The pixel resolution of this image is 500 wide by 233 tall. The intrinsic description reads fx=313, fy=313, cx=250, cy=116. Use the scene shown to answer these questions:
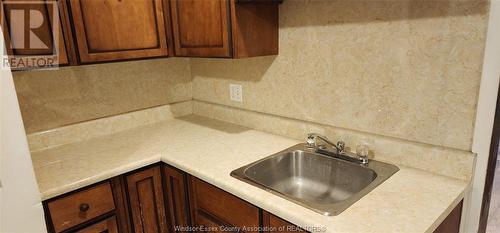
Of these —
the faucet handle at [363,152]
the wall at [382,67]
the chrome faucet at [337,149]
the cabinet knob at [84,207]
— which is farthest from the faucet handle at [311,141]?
the cabinet knob at [84,207]

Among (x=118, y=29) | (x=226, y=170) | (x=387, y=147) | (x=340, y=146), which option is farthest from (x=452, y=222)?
(x=118, y=29)

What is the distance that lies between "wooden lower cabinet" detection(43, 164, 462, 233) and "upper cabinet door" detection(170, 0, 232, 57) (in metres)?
0.58

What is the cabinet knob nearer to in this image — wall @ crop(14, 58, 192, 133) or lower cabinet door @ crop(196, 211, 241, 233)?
lower cabinet door @ crop(196, 211, 241, 233)

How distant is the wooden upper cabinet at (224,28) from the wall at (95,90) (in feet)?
1.42

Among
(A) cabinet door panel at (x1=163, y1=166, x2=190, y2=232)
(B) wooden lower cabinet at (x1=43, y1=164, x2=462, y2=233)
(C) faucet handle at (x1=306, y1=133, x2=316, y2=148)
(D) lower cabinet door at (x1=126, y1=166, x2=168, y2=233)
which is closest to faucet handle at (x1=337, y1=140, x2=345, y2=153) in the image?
(C) faucet handle at (x1=306, y1=133, x2=316, y2=148)

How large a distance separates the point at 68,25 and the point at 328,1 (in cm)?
109

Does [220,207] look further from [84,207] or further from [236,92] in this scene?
[236,92]

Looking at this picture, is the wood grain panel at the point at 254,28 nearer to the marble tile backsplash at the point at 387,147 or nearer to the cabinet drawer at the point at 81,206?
the marble tile backsplash at the point at 387,147

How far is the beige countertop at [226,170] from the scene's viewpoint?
911mm

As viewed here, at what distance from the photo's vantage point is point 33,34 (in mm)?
1207

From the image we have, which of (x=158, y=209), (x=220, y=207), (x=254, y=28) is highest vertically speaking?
(x=254, y=28)

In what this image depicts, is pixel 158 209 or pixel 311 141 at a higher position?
pixel 311 141

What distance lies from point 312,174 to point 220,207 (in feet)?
1.50
